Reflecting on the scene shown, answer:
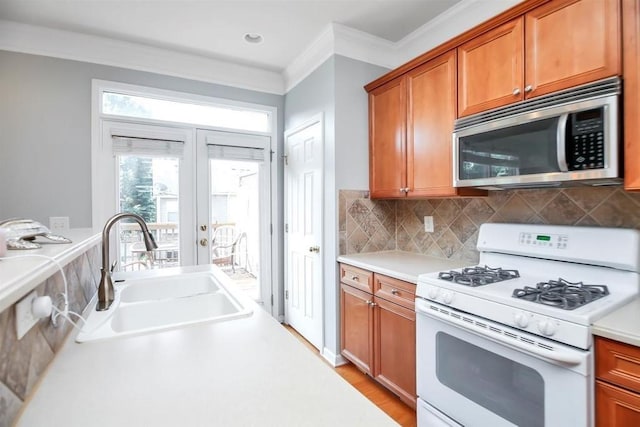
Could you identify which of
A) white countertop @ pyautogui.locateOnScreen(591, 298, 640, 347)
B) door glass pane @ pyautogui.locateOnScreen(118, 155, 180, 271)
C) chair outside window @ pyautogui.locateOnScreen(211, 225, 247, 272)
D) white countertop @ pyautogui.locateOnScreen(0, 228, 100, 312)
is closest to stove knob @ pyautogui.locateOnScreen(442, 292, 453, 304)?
white countertop @ pyautogui.locateOnScreen(591, 298, 640, 347)

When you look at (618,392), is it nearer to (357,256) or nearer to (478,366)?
(478,366)

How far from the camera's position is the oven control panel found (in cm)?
158

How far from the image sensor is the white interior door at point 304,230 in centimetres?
275

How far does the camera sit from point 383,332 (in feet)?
6.91

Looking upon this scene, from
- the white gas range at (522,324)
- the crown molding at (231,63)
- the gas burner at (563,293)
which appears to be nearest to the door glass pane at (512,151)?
the white gas range at (522,324)

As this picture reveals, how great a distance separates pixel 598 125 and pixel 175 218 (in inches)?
119

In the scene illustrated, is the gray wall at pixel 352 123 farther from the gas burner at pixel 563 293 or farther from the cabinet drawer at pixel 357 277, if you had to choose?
the gas burner at pixel 563 293

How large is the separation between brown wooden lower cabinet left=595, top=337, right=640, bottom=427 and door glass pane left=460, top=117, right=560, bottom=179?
0.74 m

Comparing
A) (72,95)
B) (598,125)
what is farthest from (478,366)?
(72,95)

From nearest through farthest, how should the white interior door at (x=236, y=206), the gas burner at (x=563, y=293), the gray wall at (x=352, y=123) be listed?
the gas burner at (x=563, y=293) → the gray wall at (x=352, y=123) → the white interior door at (x=236, y=206)

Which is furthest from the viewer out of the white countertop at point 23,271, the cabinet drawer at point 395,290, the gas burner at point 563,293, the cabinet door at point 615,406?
the cabinet drawer at point 395,290

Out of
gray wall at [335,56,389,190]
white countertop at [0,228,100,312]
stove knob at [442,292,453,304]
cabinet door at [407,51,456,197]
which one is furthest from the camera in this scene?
gray wall at [335,56,389,190]

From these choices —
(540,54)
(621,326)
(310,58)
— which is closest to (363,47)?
(310,58)

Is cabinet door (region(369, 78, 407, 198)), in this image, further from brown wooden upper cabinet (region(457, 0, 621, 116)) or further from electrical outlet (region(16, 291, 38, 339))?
electrical outlet (region(16, 291, 38, 339))
